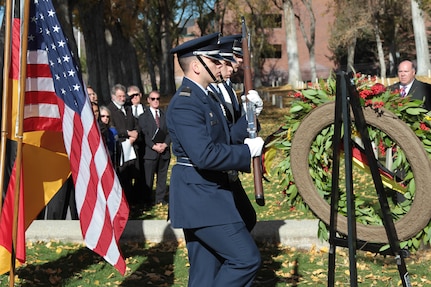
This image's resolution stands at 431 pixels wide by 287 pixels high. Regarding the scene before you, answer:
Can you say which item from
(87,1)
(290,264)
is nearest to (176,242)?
(290,264)

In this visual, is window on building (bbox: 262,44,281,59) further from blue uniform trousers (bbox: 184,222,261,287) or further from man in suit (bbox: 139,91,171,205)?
blue uniform trousers (bbox: 184,222,261,287)

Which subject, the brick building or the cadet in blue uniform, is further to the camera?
the brick building

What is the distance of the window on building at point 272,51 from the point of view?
222 feet

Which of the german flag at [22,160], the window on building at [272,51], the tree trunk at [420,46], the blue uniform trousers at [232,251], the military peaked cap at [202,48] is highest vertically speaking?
the window on building at [272,51]

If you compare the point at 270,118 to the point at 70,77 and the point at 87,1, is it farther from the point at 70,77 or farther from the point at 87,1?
the point at 70,77

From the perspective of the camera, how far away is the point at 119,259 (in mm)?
6270

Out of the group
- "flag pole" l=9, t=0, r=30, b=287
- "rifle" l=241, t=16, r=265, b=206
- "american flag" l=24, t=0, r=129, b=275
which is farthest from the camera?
"american flag" l=24, t=0, r=129, b=275

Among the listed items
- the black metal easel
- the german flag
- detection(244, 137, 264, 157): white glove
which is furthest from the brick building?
detection(244, 137, 264, 157): white glove

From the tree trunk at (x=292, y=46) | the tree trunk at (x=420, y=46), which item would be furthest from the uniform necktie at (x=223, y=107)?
the tree trunk at (x=292, y=46)

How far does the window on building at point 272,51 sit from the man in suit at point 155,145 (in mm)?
55283

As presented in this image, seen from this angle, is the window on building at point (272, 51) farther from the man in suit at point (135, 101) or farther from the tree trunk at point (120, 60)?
the man in suit at point (135, 101)

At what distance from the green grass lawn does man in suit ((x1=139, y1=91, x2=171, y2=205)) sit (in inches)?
132

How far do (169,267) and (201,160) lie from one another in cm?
333

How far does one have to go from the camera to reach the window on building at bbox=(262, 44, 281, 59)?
67.6 meters
